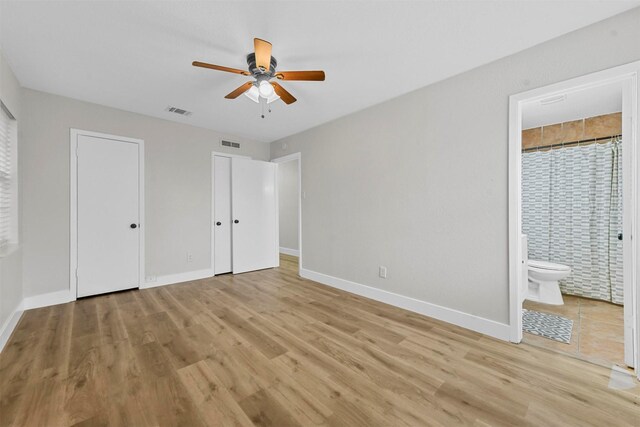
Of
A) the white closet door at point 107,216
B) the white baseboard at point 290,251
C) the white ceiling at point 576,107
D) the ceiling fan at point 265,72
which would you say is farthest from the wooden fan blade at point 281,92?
the white baseboard at point 290,251

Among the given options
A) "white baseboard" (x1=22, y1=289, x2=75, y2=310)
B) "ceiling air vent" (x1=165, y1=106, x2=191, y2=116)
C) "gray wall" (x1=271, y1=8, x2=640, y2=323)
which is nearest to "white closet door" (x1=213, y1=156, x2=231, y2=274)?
"ceiling air vent" (x1=165, y1=106, x2=191, y2=116)

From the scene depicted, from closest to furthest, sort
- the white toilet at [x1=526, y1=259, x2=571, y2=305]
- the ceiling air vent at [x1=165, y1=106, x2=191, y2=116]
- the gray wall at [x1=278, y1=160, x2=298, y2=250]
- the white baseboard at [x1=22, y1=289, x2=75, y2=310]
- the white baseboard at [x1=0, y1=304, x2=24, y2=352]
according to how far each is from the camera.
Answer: the white baseboard at [x1=0, y1=304, x2=24, y2=352] < the white baseboard at [x1=22, y1=289, x2=75, y2=310] < the white toilet at [x1=526, y1=259, x2=571, y2=305] < the ceiling air vent at [x1=165, y1=106, x2=191, y2=116] < the gray wall at [x1=278, y1=160, x2=298, y2=250]

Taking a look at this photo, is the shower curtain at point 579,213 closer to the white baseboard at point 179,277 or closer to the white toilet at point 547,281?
the white toilet at point 547,281

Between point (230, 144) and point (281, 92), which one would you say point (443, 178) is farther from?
point (230, 144)

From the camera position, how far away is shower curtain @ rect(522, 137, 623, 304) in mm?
3119

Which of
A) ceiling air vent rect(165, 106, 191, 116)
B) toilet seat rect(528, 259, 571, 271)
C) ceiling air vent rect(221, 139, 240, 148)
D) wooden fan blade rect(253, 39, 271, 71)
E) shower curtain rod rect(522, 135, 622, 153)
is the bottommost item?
toilet seat rect(528, 259, 571, 271)

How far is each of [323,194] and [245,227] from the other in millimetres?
1681

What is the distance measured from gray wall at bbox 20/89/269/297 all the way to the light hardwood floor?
784 mm

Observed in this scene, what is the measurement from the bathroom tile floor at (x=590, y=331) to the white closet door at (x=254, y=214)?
157 inches

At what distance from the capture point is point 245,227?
15.6ft

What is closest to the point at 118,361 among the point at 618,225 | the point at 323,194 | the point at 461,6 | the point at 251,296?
the point at 251,296

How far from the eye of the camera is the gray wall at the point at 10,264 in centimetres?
224

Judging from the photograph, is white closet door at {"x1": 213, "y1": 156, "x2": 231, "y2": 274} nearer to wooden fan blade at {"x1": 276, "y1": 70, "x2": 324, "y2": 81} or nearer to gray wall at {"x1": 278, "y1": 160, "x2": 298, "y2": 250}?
gray wall at {"x1": 278, "y1": 160, "x2": 298, "y2": 250}

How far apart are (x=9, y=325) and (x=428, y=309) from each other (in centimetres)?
407
